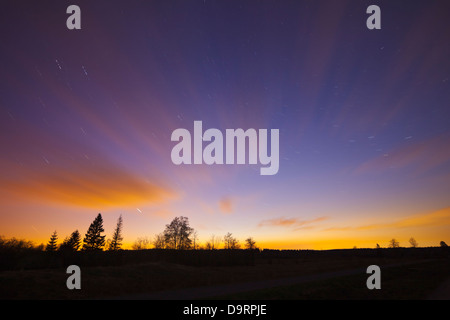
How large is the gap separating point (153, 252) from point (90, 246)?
2841cm

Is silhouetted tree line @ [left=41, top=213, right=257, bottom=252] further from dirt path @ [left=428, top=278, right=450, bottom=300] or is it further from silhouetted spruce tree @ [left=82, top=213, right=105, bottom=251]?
dirt path @ [left=428, top=278, right=450, bottom=300]

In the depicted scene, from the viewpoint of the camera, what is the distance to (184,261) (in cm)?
5091

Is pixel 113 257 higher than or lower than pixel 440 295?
lower

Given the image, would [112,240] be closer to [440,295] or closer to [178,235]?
[178,235]

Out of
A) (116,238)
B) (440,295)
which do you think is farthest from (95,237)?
(440,295)

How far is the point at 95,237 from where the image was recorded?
70500 mm

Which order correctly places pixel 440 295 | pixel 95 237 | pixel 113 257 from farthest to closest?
pixel 95 237
pixel 113 257
pixel 440 295

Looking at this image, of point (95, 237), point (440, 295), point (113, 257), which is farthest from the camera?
point (95, 237)

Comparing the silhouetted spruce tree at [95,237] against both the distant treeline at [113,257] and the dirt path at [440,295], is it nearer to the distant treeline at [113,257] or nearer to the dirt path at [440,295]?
the distant treeline at [113,257]
